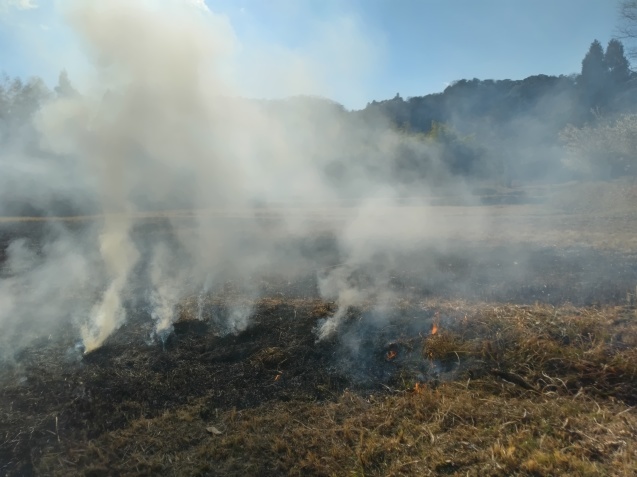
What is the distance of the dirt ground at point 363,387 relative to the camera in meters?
3.51

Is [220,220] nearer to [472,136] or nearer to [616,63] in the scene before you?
[472,136]

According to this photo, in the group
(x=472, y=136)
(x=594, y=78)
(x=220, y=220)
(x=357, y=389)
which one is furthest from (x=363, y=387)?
(x=594, y=78)

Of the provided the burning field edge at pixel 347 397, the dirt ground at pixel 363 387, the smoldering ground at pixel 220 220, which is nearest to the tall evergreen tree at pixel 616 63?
the smoldering ground at pixel 220 220

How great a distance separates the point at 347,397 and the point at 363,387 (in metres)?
0.29

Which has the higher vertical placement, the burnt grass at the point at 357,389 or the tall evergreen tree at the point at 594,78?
the tall evergreen tree at the point at 594,78

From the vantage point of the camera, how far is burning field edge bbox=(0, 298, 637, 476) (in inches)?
137

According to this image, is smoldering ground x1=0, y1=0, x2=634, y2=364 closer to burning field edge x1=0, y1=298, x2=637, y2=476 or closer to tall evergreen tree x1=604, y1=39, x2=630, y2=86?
burning field edge x1=0, y1=298, x2=637, y2=476

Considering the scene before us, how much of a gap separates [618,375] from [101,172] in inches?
402

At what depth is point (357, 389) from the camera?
4.64m

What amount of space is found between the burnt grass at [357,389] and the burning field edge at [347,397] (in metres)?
0.02

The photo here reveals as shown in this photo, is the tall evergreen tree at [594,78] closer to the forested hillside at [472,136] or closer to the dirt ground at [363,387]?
the forested hillside at [472,136]

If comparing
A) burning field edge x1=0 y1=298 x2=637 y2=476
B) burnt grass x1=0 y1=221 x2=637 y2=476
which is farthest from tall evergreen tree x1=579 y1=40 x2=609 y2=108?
burning field edge x1=0 y1=298 x2=637 y2=476

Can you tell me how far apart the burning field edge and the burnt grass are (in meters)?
0.02

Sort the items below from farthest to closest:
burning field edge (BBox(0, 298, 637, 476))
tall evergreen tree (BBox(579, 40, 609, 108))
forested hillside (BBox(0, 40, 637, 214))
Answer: tall evergreen tree (BBox(579, 40, 609, 108)), forested hillside (BBox(0, 40, 637, 214)), burning field edge (BBox(0, 298, 637, 476))
